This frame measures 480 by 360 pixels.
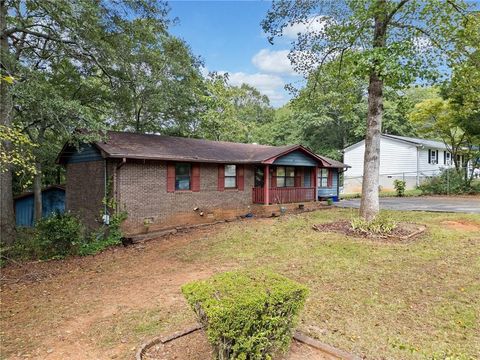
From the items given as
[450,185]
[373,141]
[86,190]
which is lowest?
[86,190]

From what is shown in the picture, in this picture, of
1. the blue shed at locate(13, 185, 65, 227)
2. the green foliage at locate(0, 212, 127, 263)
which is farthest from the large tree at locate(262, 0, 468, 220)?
the blue shed at locate(13, 185, 65, 227)

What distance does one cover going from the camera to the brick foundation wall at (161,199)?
11.6 meters

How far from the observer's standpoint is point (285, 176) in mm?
17984

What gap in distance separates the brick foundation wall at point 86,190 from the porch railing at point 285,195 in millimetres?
7294

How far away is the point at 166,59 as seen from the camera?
42.5 feet

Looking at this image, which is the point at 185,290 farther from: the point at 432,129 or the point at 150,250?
the point at 432,129

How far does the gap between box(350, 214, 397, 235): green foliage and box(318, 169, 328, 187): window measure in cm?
1111

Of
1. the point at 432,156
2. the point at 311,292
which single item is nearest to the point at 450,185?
the point at 432,156

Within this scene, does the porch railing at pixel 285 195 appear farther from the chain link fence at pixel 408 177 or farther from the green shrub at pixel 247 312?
the chain link fence at pixel 408 177

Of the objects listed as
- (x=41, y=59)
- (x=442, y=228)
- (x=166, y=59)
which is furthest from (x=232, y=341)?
(x=41, y=59)

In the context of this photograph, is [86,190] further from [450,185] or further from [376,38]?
[450,185]

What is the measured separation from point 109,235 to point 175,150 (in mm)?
4401

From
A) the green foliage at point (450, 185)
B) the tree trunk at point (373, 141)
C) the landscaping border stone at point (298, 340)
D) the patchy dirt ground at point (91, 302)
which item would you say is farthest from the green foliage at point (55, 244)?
the green foliage at point (450, 185)

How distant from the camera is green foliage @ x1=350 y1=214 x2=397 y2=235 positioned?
33.3 ft
